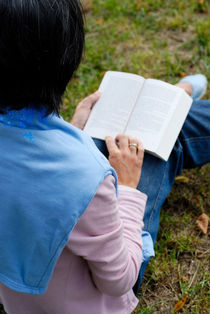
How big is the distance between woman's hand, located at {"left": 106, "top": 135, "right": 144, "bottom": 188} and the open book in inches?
2.0

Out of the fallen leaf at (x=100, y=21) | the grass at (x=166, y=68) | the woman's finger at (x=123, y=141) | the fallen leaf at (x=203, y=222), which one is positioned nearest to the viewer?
the woman's finger at (x=123, y=141)

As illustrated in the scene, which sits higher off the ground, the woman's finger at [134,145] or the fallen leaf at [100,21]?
the woman's finger at [134,145]

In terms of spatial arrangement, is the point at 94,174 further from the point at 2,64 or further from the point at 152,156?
the point at 152,156

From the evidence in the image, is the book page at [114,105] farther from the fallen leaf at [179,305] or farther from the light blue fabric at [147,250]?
the fallen leaf at [179,305]

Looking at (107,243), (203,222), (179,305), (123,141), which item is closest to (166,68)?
(203,222)

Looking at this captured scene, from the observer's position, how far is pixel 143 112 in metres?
1.49

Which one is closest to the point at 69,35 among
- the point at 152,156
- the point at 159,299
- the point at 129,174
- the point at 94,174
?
the point at 94,174

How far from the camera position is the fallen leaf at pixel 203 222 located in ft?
5.76

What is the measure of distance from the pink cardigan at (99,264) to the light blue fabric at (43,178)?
0.05 m

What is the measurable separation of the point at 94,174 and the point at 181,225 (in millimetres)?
1109

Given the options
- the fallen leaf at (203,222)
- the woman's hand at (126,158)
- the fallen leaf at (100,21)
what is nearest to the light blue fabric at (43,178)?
the woman's hand at (126,158)

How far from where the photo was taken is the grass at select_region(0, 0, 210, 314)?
1598 millimetres

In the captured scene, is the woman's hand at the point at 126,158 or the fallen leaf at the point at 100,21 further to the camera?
Answer: the fallen leaf at the point at 100,21

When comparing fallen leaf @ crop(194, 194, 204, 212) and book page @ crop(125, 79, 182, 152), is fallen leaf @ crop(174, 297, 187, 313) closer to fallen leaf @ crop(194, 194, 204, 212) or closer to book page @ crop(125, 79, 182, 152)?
fallen leaf @ crop(194, 194, 204, 212)
